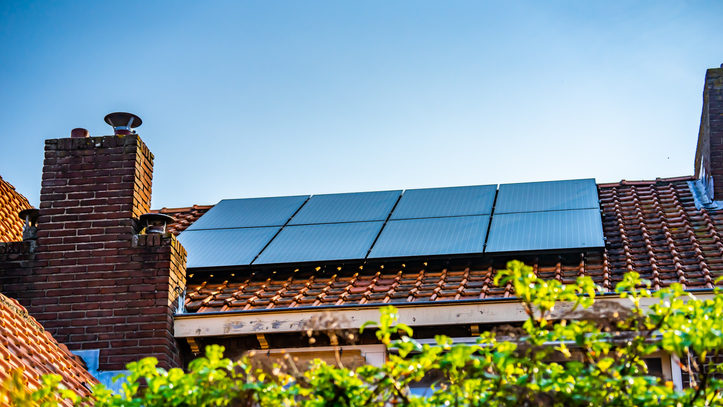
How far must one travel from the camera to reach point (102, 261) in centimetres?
1038

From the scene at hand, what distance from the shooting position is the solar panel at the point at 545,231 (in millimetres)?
10344

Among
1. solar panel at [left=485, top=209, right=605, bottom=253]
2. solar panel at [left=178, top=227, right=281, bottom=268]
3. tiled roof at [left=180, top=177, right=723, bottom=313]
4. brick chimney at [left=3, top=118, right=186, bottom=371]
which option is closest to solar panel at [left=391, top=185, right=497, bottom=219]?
solar panel at [left=485, top=209, right=605, bottom=253]

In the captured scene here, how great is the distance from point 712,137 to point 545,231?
3.29 metres

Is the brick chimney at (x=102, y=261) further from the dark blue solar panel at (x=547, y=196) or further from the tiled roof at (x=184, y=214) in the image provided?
the dark blue solar panel at (x=547, y=196)

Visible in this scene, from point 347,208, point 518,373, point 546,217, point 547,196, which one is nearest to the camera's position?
point 518,373

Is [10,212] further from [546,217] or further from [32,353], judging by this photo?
[546,217]

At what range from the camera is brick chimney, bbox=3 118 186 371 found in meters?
9.89

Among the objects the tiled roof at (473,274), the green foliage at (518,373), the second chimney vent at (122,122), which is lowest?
the green foliage at (518,373)

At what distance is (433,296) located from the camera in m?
9.51

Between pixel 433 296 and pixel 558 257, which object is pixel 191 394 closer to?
pixel 433 296

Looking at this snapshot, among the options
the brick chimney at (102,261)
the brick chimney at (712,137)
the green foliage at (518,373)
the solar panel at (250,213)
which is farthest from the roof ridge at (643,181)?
the green foliage at (518,373)

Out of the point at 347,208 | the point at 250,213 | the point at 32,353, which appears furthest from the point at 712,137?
the point at 32,353

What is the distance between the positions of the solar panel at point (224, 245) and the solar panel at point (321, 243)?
17 centimetres

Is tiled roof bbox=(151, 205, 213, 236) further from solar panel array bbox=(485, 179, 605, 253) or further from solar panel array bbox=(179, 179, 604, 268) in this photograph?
solar panel array bbox=(485, 179, 605, 253)
